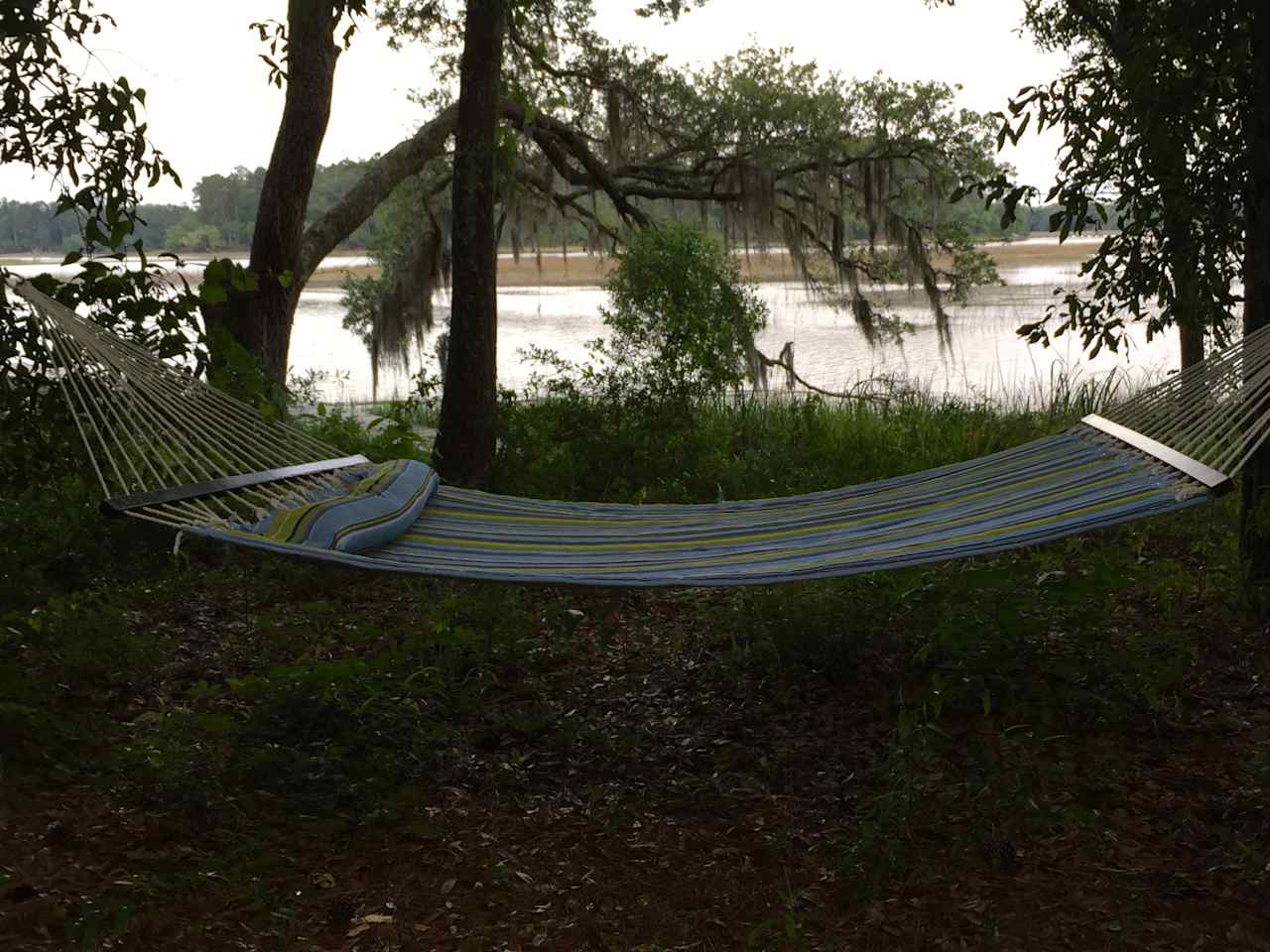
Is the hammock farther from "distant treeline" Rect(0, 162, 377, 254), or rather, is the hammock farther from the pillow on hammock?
"distant treeline" Rect(0, 162, 377, 254)

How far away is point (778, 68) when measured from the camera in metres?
6.68

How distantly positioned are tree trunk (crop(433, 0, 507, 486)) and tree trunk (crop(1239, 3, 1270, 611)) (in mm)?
2354

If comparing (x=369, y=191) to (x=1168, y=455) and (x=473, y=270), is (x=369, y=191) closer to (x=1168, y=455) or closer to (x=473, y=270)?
(x=473, y=270)

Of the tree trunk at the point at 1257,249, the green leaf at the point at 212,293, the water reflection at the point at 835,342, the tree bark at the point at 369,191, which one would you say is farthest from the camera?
the water reflection at the point at 835,342

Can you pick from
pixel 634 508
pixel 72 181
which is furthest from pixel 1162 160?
pixel 72 181

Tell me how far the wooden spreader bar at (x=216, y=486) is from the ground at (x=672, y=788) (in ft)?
0.86

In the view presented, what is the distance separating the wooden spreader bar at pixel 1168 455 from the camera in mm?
1756

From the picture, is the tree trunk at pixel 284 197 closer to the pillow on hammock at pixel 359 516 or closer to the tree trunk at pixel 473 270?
the tree trunk at pixel 473 270

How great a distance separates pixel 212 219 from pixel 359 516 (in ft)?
31.3

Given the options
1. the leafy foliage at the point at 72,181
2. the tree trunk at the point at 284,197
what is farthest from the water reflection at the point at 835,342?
the leafy foliage at the point at 72,181

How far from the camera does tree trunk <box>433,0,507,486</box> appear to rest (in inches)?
164

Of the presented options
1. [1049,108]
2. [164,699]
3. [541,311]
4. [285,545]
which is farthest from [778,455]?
[541,311]

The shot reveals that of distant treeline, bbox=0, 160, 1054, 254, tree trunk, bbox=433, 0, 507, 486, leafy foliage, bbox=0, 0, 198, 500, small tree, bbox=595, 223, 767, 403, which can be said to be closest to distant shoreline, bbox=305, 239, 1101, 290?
distant treeline, bbox=0, 160, 1054, 254

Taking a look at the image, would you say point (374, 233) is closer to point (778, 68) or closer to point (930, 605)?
point (778, 68)
